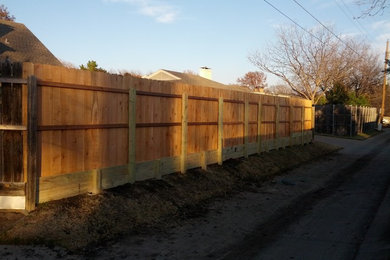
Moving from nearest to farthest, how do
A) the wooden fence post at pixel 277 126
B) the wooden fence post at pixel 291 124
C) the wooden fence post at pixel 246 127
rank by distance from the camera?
the wooden fence post at pixel 246 127, the wooden fence post at pixel 277 126, the wooden fence post at pixel 291 124

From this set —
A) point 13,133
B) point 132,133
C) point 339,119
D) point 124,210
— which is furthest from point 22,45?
point 339,119

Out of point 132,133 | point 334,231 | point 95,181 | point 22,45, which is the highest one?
point 22,45

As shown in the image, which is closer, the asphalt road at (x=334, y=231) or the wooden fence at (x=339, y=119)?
the asphalt road at (x=334, y=231)

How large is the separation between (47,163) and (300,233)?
4.27m

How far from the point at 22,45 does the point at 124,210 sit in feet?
67.1

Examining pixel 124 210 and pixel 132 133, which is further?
pixel 132 133

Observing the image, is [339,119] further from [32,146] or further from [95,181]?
[32,146]

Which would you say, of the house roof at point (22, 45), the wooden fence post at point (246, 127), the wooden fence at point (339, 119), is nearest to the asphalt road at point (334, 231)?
the wooden fence post at point (246, 127)

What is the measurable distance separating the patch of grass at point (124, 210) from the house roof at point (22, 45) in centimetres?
1589

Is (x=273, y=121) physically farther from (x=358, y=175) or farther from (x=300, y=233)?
(x=300, y=233)

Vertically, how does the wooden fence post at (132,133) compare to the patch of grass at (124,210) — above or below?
above

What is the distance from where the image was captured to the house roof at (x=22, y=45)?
837 inches

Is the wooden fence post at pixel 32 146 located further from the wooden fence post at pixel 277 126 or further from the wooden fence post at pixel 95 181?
the wooden fence post at pixel 277 126

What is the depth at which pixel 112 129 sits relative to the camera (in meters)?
7.11
